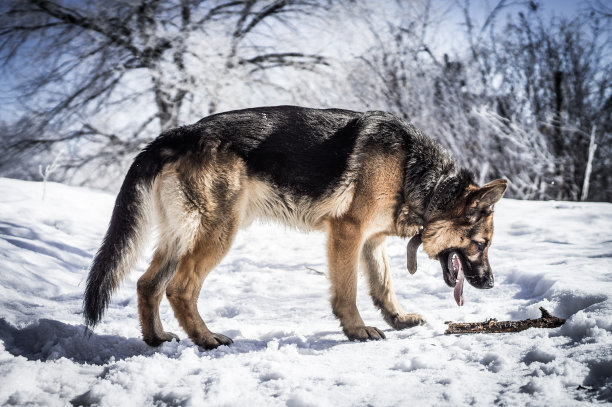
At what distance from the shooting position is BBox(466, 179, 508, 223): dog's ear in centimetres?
335

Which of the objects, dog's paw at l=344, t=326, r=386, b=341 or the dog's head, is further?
the dog's head

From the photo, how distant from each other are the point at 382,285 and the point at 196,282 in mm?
1697

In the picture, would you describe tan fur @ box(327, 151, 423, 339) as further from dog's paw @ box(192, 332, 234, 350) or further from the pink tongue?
dog's paw @ box(192, 332, 234, 350)

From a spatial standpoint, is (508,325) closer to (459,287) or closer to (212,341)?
(459,287)

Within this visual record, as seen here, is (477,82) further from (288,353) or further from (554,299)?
(288,353)

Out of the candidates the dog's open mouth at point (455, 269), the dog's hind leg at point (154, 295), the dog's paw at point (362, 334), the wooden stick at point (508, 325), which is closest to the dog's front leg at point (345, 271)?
the dog's paw at point (362, 334)

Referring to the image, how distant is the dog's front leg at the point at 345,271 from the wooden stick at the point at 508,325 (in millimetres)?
Result: 617

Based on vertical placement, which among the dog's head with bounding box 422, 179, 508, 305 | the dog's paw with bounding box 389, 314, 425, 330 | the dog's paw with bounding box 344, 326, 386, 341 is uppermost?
the dog's head with bounding box 422, 179, 508, 305

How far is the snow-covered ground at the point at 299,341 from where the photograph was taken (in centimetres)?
196

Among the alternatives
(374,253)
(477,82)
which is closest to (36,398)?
(374,253)

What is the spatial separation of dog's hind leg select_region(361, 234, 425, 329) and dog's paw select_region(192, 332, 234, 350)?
57.2 inches

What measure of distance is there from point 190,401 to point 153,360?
0.59m

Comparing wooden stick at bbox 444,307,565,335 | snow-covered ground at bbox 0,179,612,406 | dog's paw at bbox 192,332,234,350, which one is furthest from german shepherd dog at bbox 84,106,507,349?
wooden stick at bbox 444,307,565,335

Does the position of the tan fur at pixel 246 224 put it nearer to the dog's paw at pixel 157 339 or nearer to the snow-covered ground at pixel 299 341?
the dog's paw at pixel 157 339
